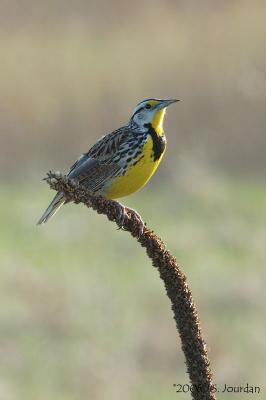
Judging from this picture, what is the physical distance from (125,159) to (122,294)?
516 cm

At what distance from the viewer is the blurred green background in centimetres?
839

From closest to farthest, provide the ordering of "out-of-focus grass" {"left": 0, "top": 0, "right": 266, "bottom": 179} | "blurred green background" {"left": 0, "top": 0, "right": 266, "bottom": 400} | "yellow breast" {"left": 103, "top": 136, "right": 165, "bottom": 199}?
"yellow breast" {"left": 103, "top": 136, "right": 165, "bottom": 199}, "blurred green background" {"left": 0, "top": 0, "right": 266, "bottom": 400}, "out-of-focus grass" {"left": 0, "top": 0, "right": 266, "bottom": 179}

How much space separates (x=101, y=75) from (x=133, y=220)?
958 cm

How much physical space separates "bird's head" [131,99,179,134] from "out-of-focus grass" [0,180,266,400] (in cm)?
332

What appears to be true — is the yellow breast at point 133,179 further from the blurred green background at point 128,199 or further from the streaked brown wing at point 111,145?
the blurred green background at point 128,199

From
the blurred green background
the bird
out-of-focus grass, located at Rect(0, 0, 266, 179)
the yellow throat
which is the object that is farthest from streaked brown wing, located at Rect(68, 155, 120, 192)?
out-of-focus grass, located at Rect(0, 0, 266, 179)

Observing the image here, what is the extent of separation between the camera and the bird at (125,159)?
4215 millimetres

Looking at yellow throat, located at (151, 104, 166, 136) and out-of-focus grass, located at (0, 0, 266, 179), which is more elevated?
out-of-focus grass, located at (0, 0, 266, 179)

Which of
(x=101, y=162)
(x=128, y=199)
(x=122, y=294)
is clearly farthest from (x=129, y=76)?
(x=101, y=162)

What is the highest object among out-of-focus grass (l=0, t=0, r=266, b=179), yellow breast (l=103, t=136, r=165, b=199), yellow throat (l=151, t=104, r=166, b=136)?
out-of-focus grass (l=0, t=0, r=266, b=179)

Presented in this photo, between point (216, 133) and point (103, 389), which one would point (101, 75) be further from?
point (103, 389)

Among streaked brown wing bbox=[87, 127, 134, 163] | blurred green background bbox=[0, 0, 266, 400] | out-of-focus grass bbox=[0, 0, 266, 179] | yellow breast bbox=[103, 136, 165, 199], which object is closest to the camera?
yellow breast bbox=[103, 136, 165, 199]

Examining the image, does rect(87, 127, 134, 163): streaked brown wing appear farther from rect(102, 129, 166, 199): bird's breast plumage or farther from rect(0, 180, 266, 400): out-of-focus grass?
rect(0, 180, 266, 400): out-of-focus grass

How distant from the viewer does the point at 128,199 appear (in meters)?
11.3
